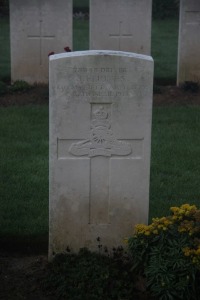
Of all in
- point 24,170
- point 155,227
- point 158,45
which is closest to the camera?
point 155,227

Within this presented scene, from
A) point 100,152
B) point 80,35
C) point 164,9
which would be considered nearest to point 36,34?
point 80,35

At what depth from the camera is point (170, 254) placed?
541cm

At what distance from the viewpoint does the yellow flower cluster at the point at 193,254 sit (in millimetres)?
5301

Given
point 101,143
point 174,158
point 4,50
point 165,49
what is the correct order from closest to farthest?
point 101,143 < point 174,158 < point 4,50 < point 165,49

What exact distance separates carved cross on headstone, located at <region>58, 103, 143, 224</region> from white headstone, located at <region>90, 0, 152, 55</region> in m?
7.05

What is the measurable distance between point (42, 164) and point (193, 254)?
364 cm

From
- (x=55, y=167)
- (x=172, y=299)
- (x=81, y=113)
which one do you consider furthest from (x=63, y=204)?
(x=172, y=299)

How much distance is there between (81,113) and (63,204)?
2.44ft

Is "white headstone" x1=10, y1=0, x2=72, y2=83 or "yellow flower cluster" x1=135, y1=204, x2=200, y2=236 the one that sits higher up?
"white headstone" x1=10, y1=0, x2=72, y2=83

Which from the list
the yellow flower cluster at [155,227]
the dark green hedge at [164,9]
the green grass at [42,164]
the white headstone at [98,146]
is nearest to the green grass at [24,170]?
the green grass at [42,164]

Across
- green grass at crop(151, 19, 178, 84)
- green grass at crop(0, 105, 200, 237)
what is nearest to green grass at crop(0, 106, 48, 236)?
green grass at crop(0, 105, 200, 237)

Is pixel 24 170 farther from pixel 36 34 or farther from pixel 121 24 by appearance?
pixel 121 24

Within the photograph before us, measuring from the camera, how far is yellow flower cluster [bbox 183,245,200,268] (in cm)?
530

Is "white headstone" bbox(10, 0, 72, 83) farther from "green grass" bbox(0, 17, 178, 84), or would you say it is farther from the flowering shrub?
the flowering shrub
